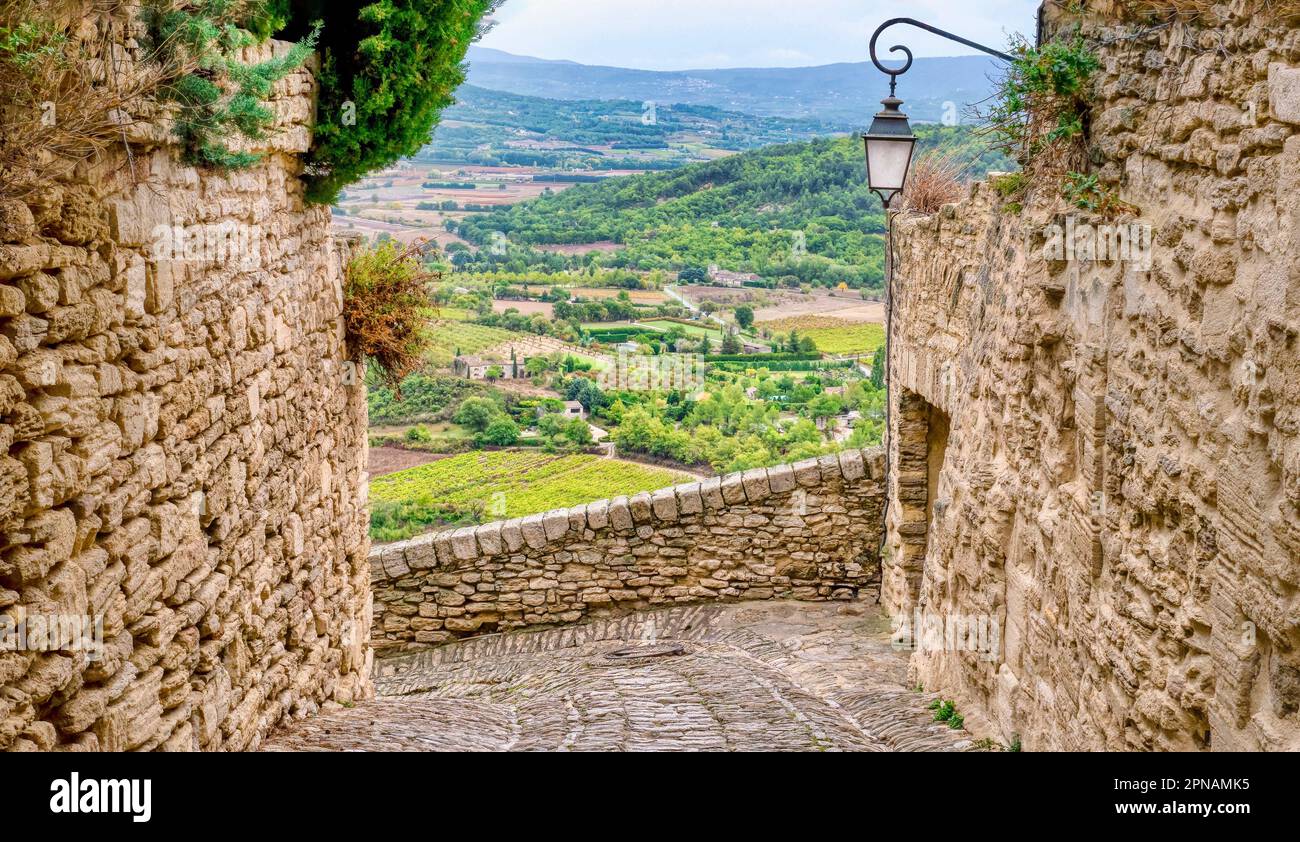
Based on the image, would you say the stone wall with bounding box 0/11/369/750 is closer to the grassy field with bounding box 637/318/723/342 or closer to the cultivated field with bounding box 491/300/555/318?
the grassy field with bounding box 637/318/723/342

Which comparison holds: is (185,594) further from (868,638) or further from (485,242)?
(485,242)

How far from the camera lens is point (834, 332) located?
17.2 meters

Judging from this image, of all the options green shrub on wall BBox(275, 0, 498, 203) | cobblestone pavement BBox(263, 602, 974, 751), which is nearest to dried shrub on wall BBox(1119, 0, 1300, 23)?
cobblestone pavement BBox(263, 602, 974, 751)

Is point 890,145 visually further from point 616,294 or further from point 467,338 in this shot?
point 616,294

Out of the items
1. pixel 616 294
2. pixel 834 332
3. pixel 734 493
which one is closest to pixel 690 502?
pixel 734 493

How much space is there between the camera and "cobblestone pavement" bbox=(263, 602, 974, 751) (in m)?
5.42

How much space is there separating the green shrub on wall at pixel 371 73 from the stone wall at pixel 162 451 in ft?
0.75

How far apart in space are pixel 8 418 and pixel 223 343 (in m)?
1.68

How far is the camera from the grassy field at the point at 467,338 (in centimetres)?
1708

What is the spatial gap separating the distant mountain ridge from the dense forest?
3241mm

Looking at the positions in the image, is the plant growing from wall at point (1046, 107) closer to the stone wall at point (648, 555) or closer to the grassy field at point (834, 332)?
the stone wall at point (648, 555)

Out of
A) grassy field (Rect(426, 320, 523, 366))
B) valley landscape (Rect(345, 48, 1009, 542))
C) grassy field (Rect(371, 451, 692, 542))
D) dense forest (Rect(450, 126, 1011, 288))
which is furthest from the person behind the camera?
grassy field (Rect(426, 320, 523, 366))

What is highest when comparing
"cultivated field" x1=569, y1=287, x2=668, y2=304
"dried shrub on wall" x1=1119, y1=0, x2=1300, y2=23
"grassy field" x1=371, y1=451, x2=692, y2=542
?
"dried shrub on wall" x1=1119, y1=0, x2=1300, y2=23

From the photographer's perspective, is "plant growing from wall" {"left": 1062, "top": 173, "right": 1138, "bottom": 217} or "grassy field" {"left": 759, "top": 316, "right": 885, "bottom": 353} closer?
"plant growing from wall" {"left": 1062, "top": 173, "right": 1138, "bottom": 217}
